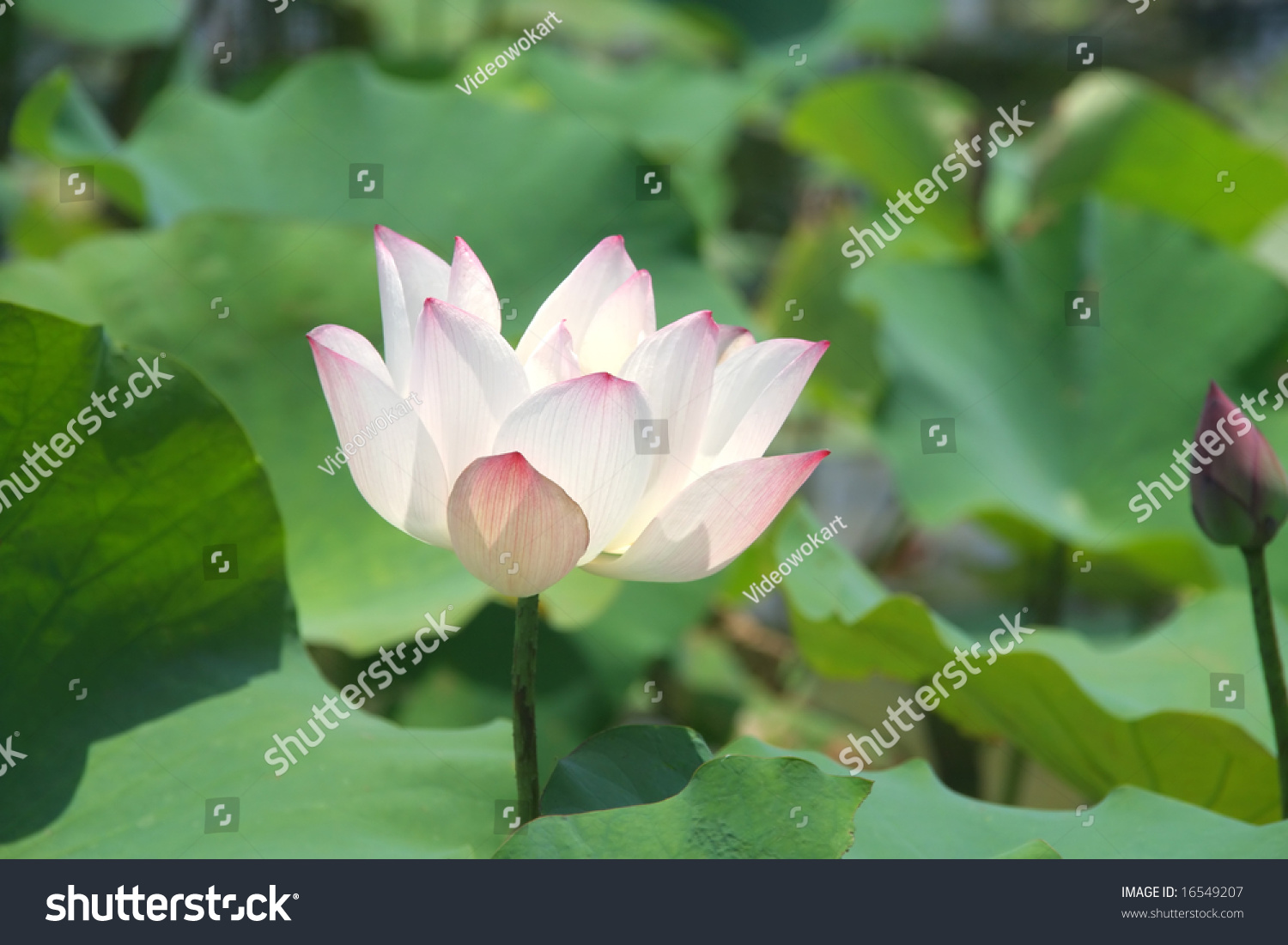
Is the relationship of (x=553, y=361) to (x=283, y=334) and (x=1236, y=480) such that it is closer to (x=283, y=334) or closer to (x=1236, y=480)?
(x=1236, y=480)

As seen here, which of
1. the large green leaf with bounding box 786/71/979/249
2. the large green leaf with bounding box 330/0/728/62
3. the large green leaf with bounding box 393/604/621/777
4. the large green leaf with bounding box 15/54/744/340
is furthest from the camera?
the large green leaf with bounding box 330/0/728/62

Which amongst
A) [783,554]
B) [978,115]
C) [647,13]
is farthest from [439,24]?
[783,554]

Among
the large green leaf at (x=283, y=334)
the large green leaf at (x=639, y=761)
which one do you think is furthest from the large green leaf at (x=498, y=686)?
the large green leaf at (x=639, y=761)

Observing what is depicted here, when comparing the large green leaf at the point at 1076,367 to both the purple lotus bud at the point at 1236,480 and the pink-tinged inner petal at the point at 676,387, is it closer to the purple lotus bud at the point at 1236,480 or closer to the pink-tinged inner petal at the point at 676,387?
the purple lotus bud at the point at 1236,480

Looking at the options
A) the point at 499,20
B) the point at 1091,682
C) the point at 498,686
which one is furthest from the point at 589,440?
the point at 499,20

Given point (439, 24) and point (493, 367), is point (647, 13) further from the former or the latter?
point (493, 367)

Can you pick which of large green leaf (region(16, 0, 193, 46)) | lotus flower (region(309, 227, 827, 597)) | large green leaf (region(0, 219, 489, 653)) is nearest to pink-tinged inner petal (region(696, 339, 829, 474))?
lotus flower (region(309, 227, 827, 597))

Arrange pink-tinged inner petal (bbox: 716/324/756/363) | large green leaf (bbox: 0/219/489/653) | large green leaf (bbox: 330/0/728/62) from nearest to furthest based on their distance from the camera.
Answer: pink-tinged inner petal (bbox: 716/324/756/363) → large green leaf (bbox: 0/219/489/653) → large green leaf (bbox: 330/0/728/62)

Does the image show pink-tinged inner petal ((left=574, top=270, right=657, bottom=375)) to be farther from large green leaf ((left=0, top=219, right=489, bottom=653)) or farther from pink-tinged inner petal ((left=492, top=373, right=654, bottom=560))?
large green leaf ((left=0, top=219, right=489, bottom=653))
